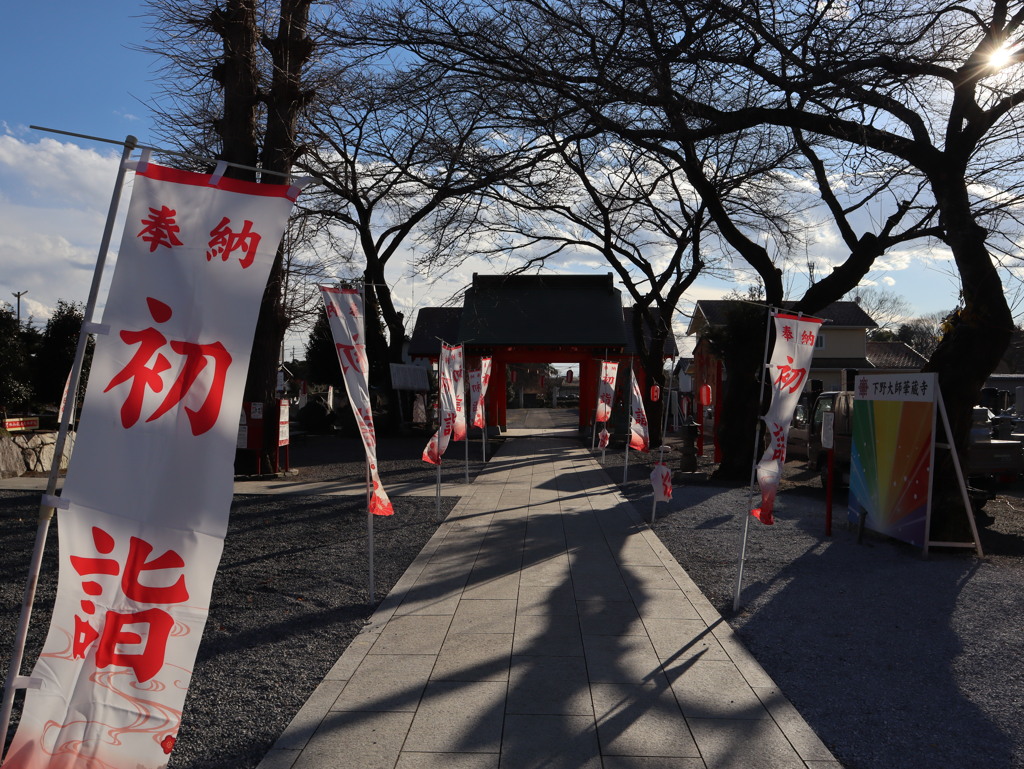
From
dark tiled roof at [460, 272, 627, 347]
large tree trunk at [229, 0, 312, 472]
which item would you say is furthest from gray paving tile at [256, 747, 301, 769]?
dark tiled roof at [460, 272, 627, 347]

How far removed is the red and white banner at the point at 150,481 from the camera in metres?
2.77

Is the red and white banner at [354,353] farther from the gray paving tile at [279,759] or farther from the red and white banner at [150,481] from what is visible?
the red and white banner at [150,481]

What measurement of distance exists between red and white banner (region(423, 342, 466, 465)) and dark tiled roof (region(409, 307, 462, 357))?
2076 cm

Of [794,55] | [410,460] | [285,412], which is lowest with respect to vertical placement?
[410,460]

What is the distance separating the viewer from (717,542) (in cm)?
975

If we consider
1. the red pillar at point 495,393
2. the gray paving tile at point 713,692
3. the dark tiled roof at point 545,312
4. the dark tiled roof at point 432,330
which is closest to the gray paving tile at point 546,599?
the gray paving tile at point 713,692

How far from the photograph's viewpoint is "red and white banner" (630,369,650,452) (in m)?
15.5

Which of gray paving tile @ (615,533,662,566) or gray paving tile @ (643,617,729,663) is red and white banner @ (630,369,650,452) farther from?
gray paving tile @ (643,617,729,663)

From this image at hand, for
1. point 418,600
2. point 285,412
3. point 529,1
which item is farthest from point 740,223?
point 418,600

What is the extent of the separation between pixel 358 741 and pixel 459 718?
55 centimetres

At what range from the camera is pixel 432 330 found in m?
39.2

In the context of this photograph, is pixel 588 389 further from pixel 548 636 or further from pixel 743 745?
pixel 743 745

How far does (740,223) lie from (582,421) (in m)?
13.1

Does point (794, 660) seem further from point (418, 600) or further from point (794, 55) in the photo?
point (794, 55)
